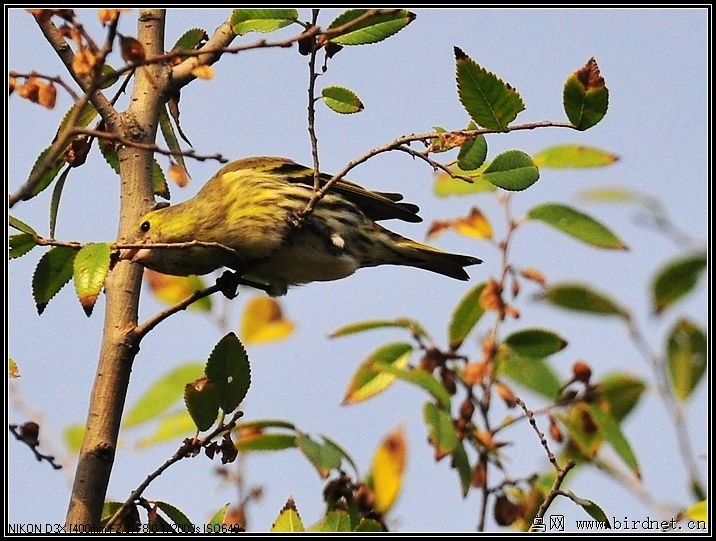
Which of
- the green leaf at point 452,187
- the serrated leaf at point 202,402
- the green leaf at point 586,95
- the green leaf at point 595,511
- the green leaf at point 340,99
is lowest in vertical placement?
the green leaf at point 595,511

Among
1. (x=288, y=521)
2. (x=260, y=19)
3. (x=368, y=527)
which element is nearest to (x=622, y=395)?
(x=368, y=527)

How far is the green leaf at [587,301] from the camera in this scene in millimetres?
4070

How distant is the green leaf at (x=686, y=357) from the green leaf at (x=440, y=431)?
2.81 feet

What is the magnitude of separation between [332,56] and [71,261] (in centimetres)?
93

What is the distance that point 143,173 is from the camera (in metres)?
3.24

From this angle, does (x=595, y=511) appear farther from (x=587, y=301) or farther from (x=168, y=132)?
(x=168, y=132)

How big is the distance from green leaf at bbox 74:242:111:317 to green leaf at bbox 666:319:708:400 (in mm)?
2230

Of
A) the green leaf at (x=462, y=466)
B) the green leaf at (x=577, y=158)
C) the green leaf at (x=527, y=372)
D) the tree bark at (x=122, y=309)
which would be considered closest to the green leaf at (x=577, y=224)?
the green leaf at (x=577, y=158)

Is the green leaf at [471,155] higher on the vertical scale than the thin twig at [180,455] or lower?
higher

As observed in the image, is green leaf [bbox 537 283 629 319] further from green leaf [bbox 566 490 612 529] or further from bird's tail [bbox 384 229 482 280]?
green leaf [bbox 566 490 612 529]

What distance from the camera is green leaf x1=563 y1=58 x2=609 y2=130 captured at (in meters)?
2.65

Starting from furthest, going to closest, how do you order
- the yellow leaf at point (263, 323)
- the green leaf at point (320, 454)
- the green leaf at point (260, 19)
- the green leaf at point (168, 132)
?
the yellow leaf at point (263, 323) < the green leaf at point (168, 132) < the green leaf at point (320, 454) < the green leaf at point (260, 19)

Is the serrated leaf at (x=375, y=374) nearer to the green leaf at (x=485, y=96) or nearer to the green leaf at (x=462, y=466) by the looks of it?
the green leaf at (x=462, y=466)

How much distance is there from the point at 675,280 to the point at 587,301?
0.58m
